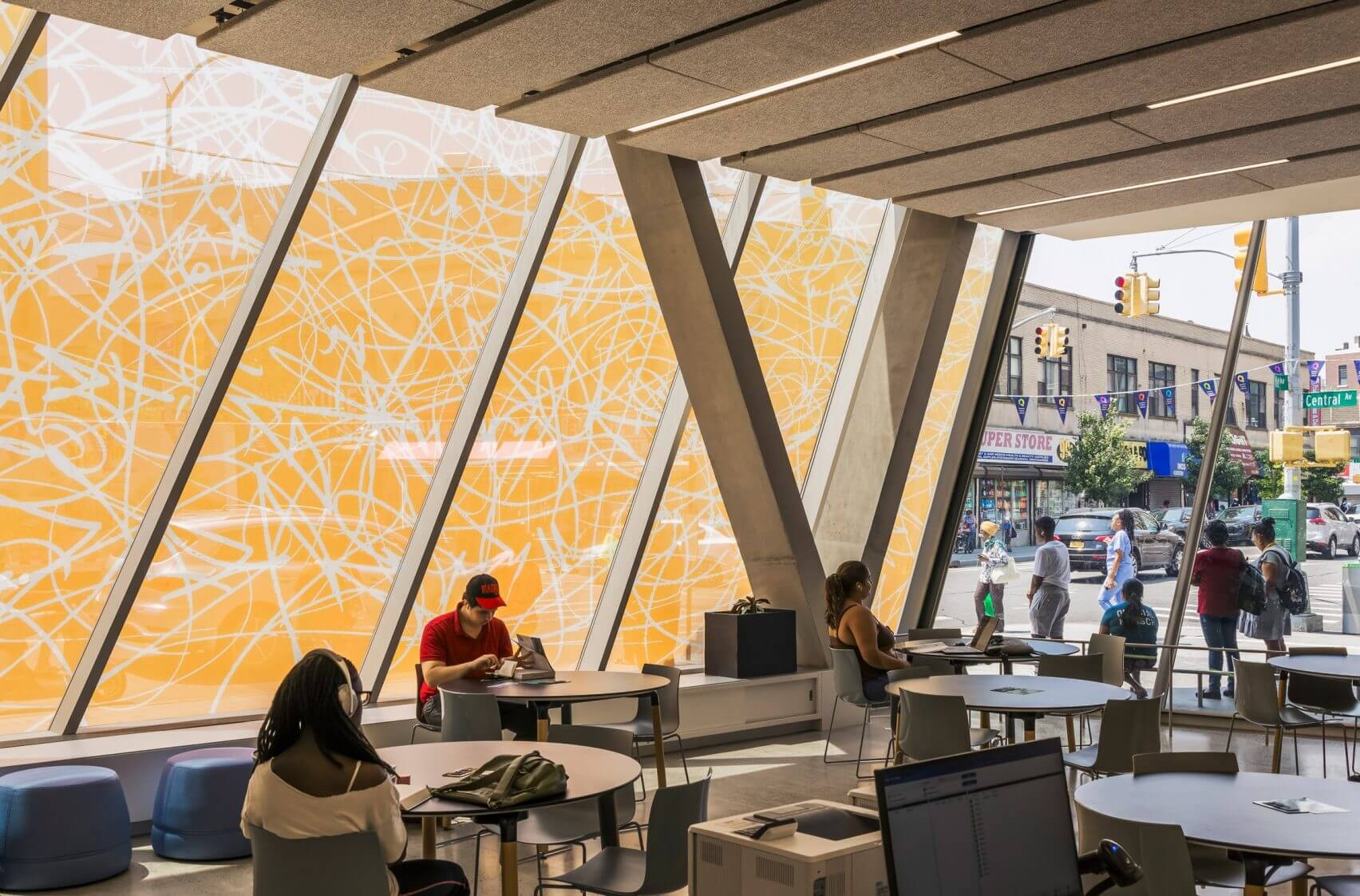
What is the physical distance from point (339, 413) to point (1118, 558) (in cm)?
649

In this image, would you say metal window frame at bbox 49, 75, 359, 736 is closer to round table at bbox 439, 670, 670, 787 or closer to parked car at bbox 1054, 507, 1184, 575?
round table at bbox 439, 670, 670, 787

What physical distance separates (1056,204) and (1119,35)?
328 centimetres

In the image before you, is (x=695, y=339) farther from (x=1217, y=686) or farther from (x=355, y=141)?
(x=1217, y=686)

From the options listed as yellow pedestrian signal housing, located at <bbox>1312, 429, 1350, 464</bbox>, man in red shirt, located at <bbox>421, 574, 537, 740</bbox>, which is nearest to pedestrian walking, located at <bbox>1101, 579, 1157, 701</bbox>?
yellow pedestrian signal housing, located at <bbox>1312, 429, 1350, 464</bbox>

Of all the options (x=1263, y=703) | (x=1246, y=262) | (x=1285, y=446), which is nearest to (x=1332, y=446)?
(x=1285, y=446)

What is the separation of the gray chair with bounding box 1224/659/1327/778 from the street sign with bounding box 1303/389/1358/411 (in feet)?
10.3

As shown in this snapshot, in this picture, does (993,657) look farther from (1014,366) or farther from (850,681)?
(1014,366)

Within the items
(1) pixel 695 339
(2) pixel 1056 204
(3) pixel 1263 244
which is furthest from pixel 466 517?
(3) pixel 1263 244

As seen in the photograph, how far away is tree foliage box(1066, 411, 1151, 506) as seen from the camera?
9867 mm

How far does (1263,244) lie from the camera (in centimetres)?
930

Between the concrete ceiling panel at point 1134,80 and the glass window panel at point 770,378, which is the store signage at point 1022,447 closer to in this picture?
the glass window panel at point 770,378

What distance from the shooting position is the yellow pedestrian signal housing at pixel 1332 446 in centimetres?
909

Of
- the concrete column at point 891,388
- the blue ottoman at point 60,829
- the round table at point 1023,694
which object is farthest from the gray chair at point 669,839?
the concrete column at point 891,388

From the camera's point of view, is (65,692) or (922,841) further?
(65,692)
